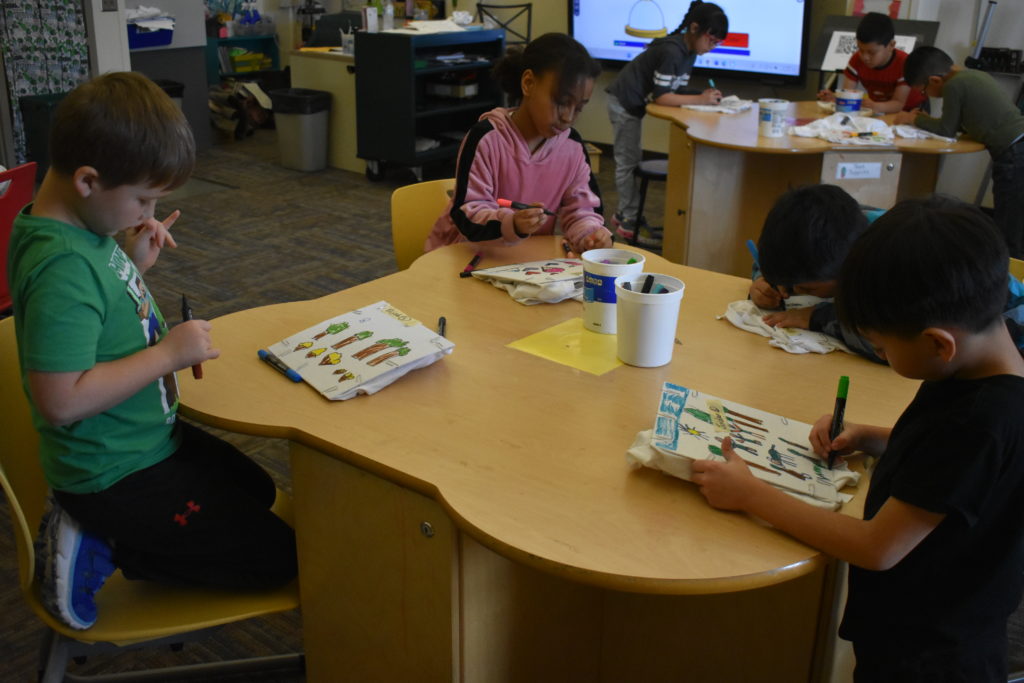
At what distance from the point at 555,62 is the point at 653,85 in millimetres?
2606

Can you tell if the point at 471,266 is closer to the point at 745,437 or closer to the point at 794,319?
the point at 794,319

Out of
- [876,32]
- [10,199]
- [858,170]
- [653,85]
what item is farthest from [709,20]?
[10,199]

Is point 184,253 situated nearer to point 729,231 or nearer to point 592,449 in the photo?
point 729,231

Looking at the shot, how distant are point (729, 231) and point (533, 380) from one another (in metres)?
2.79

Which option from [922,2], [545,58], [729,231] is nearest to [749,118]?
[729,231]

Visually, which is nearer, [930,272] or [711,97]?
[930,272]

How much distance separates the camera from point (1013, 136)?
3.68 metres

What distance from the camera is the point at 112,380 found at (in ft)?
3.98

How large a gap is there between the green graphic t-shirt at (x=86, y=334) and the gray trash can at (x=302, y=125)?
15.6 ft

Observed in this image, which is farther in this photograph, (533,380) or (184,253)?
(184,253)

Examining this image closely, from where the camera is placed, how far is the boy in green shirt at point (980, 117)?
363cm

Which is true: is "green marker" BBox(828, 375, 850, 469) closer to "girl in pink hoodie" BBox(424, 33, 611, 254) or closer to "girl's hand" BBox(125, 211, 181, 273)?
"girl in pink hoodie" BBox(424, 33, 611, 254)

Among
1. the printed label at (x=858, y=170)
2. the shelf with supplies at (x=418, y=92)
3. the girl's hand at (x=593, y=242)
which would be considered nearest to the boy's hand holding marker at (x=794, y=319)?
the girl's hand at (x=593, y=242)

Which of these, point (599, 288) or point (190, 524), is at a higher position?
point (599, 288)
